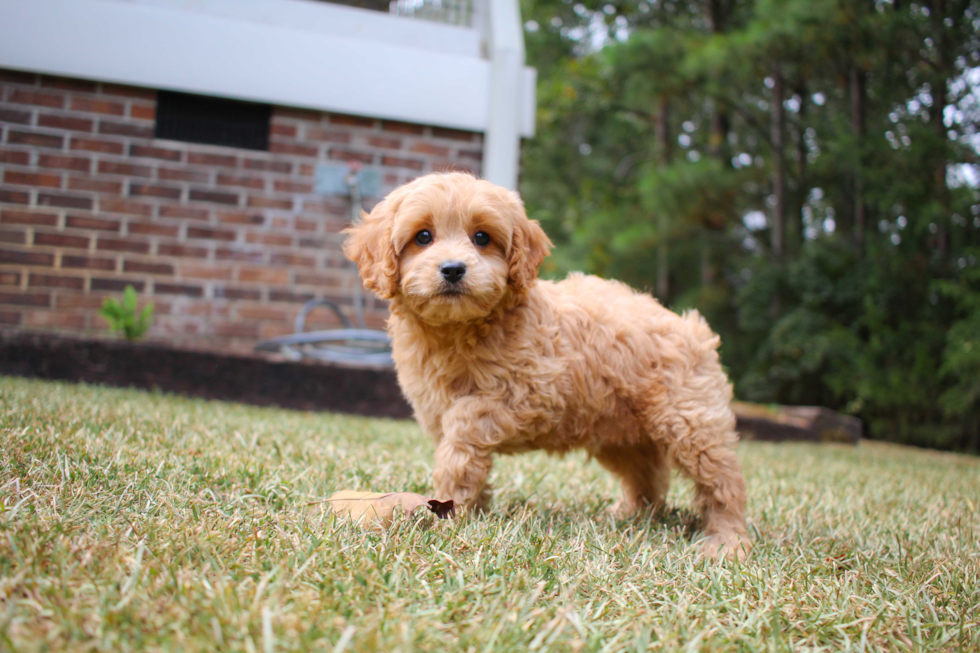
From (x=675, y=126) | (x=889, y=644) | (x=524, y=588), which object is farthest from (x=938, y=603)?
(x=675, y=126)

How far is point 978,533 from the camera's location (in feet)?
10.3

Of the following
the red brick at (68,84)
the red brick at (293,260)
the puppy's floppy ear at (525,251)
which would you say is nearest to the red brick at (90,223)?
the red brick at (68,84)

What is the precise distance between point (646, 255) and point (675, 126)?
630 centimetres

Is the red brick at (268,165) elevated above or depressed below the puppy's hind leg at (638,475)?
above

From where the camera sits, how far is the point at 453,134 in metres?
6.96

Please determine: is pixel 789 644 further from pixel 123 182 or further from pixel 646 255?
pixel 646 255

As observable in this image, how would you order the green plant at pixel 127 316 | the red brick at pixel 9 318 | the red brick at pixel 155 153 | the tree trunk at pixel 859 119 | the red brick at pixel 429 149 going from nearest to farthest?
the green plant at pixel 127 316
the red brick at pixel 9 318
the red brick at pixel 155 153
the red brick at pixel 429 149
the tree trunk at pixel 859 119

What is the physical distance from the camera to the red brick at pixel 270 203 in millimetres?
6480

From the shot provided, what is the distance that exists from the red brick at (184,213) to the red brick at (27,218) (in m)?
0.88

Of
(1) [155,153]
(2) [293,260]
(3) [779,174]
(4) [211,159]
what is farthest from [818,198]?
(1) [155,153]

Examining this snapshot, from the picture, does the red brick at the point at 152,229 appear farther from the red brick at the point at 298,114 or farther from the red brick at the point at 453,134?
the red brick at the point at 453,134

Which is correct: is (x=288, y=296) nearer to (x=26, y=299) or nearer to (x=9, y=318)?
(x=26, y=299)

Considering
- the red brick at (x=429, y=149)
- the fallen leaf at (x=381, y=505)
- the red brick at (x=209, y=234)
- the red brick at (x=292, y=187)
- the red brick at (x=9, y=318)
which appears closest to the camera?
the fallen leaf at (x=381, y=505)

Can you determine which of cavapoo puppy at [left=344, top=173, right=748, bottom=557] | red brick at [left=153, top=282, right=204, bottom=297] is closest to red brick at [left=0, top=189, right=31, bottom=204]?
red brick at [left=153, top=282, right=204, bottom=297]
